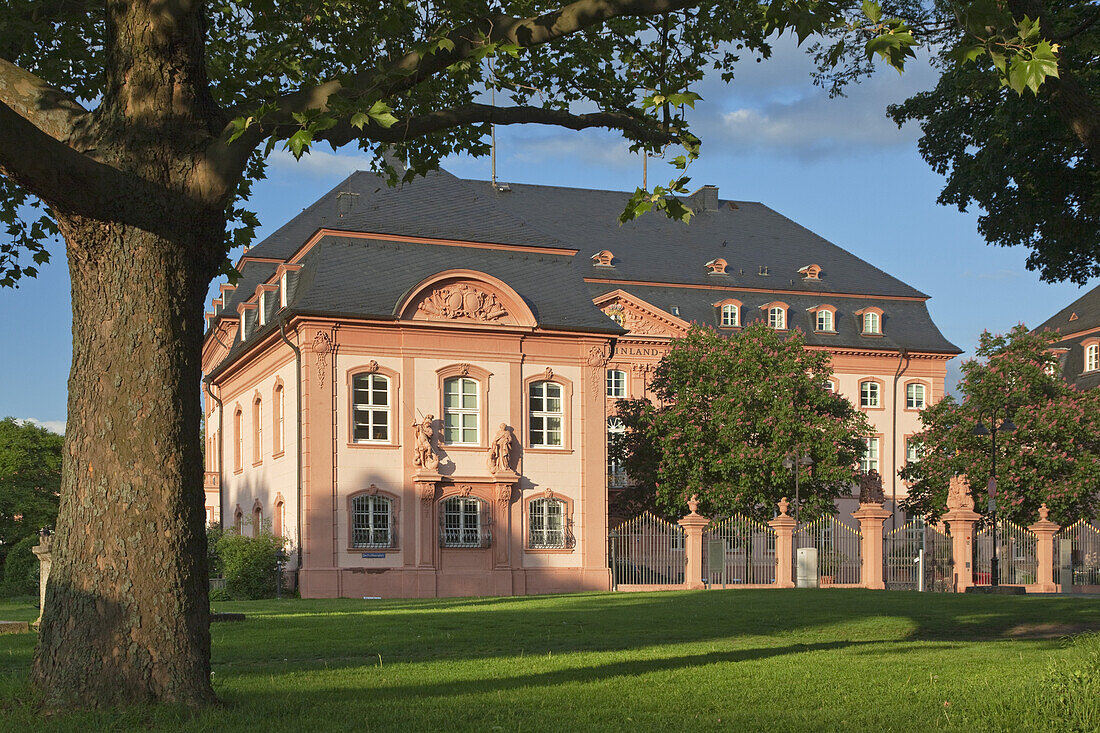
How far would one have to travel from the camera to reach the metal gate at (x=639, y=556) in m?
38.9

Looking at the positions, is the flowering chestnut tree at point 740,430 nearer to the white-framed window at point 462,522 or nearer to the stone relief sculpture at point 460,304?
the white-framed window at point 462,522

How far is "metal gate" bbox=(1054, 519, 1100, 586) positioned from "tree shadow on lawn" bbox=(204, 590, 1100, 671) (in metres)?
16.1

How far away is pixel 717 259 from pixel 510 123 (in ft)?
160

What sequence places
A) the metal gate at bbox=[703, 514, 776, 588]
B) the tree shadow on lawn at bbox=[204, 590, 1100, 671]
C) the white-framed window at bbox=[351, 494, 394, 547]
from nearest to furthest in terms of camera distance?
the tree shadow on lawn at bbox=[204, 590, 1100, 671] → the metal gate at bbox=[703, 514, 776, 588] → the white-framed window at bbox=[351, 494, 394, 547]

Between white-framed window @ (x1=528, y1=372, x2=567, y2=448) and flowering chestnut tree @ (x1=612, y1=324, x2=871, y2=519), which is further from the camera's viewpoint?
flowering chestnut tree @ (x1=612, y1=324, x2=871, y2=519)

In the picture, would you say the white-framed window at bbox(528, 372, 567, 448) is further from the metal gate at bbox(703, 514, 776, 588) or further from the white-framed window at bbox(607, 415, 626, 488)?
the white-framed window at bbox(607, 415, 626, 488)

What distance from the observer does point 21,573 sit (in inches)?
1710

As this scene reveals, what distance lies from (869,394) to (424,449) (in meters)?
27.3

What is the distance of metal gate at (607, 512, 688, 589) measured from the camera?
38.9m

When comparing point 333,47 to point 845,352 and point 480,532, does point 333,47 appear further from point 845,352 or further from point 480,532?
point 845,352

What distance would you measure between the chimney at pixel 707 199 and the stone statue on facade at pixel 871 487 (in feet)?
57.2

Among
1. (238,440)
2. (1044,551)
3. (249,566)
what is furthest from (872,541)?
(238,440)

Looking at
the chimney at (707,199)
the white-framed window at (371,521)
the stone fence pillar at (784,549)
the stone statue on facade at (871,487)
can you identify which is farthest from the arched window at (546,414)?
the chimney at (707,199)

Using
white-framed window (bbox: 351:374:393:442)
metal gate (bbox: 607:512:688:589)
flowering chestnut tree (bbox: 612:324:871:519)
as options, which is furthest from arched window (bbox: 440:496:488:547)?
flowering chestnut tree (bbox: 612:324:871:519)
